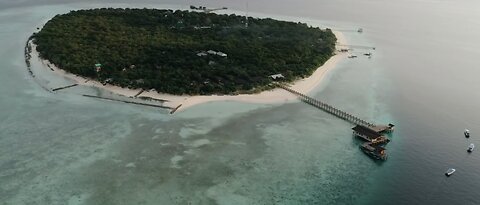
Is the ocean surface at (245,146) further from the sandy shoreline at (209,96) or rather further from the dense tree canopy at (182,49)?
the dense tree canopy at (182,49)

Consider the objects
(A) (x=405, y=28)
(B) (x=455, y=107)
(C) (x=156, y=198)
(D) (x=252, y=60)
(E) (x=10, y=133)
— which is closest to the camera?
(C) (x=156, y=198)

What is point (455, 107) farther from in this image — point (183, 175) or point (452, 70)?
point (183, 175)

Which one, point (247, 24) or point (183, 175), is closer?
point (183, 175)

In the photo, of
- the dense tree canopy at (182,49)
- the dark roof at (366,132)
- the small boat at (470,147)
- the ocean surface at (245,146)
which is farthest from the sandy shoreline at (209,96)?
the small boat at (470,147)

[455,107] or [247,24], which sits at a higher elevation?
[247,24]

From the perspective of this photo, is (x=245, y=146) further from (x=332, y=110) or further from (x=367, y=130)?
(x=332, y=110)

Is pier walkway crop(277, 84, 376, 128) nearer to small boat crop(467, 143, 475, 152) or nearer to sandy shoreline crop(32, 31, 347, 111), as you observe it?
sandy shoreline crop(32, 31, 347, 111)

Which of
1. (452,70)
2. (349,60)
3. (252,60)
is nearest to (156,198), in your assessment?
(252,60)
